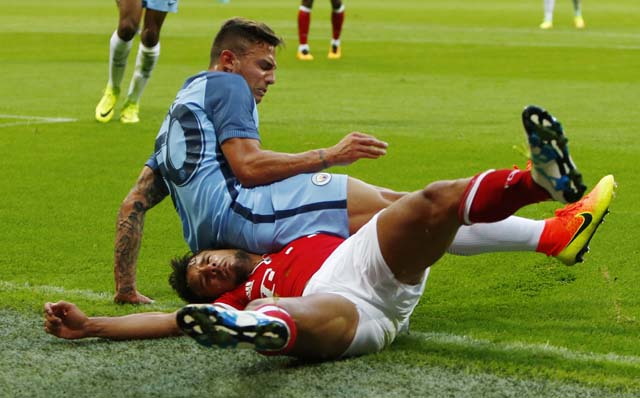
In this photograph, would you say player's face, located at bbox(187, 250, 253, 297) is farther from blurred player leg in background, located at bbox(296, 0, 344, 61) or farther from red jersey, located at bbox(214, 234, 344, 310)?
blurred player leg in background, located at bbox(296, 0, 344, 61)

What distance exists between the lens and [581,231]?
16.3ft

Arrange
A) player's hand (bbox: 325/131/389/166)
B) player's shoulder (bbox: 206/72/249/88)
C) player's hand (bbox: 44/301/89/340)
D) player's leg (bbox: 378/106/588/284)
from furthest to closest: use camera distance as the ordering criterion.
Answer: player's shoulder (bbox: 206/72/249/88), player's hand (bbox: 325/131/389/166), player's hand (bbox: 44/301/89/340), player's leg (bbox: 378/106/588/284)

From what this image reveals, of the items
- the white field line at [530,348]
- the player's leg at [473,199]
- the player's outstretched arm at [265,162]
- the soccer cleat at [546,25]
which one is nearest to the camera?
the player's leg at [473,199]

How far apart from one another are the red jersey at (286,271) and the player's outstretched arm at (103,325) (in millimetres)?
217

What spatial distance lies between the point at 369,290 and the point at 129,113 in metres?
7.00

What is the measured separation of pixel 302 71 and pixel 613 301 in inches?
451

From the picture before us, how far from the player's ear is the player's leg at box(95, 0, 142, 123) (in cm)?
501

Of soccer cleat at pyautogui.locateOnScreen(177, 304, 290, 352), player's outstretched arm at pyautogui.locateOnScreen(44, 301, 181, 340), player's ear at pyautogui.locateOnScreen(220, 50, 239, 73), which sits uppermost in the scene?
player's ear at pyautogui.locateOnScreen(220, 50, 239, 73)

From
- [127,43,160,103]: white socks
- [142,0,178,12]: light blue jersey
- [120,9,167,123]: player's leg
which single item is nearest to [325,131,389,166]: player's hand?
[142,0,178,12]: light blue jersey

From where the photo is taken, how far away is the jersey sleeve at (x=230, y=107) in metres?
4.97

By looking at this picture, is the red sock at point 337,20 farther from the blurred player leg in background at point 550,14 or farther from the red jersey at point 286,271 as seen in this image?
the red jersey at point 286,271

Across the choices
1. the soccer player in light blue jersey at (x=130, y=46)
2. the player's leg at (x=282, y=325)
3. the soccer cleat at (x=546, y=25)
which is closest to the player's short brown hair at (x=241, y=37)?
the player's leg at (x=282, y=325)

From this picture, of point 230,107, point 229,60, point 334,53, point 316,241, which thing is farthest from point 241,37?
point 334,53

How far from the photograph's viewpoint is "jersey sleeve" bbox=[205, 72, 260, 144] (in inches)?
196
